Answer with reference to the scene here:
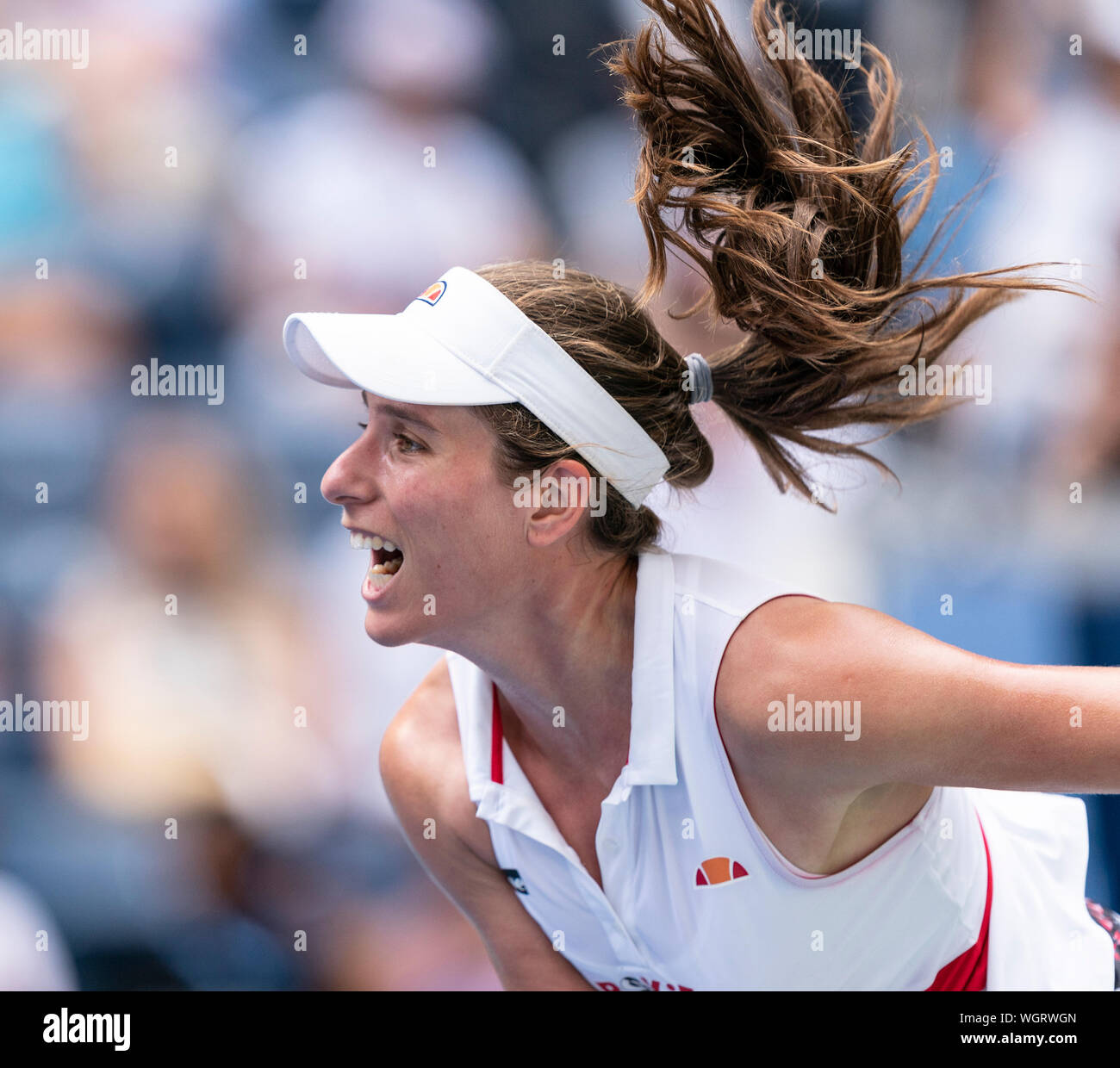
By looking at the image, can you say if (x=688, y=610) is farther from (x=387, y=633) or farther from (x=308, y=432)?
(x=308, y=432)

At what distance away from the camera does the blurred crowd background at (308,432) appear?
6.18 ft

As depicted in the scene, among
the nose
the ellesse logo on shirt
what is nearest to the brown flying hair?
the nose

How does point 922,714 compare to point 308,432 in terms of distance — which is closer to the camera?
point 922,714

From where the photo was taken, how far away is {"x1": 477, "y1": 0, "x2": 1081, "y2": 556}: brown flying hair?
109 centimetres

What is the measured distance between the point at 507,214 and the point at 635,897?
4.24ft

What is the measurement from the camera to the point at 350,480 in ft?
3.46

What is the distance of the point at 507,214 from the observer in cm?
195

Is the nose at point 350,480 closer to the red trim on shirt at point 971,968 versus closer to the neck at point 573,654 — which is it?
the neck at point 573,654

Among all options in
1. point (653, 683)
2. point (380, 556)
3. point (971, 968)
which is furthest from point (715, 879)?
point (380, 556)

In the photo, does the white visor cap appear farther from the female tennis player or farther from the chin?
the chin

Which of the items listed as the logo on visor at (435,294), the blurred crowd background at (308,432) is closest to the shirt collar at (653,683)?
the logo on visor at (435,294)

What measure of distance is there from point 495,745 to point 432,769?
0.37 feet

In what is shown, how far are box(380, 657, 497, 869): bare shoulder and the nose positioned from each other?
1.16ft
